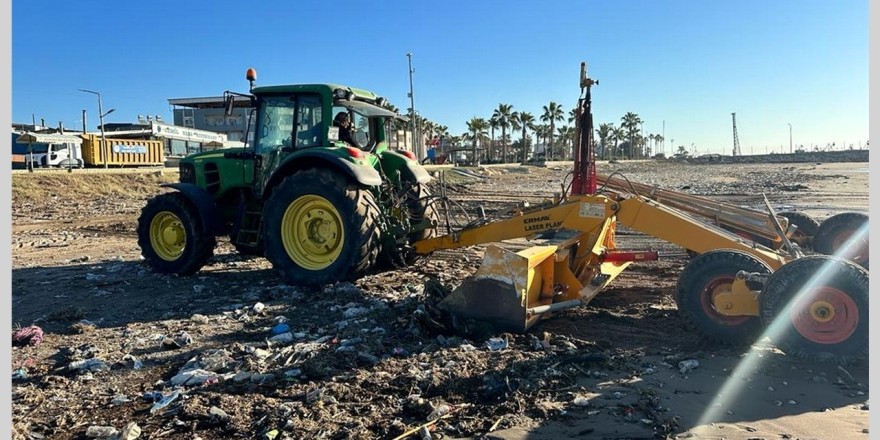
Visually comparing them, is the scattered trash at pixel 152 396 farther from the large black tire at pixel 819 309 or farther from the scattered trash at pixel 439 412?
the large black tire at pixel 819 309

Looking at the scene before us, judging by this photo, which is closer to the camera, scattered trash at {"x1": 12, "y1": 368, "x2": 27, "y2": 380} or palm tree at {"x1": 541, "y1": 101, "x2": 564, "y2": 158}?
scattered trash at {"x1": 12, "y1": 368, "x2": 27, "y2": 380}

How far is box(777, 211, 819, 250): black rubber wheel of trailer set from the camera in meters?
6.47

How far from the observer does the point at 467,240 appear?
6.31 metres

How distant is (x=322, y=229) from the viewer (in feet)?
22.0

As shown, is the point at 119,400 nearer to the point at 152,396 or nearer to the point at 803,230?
the point at 152,396

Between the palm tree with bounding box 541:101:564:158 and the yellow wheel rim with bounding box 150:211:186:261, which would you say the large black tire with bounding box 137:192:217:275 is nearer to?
the yellow wheel rim with bounding box 150:211:186:261

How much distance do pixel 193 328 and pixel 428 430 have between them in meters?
2.96

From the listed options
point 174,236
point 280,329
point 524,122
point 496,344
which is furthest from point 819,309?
point 524,122

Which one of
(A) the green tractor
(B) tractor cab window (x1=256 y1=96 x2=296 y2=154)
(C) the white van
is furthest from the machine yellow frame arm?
(C) the white van

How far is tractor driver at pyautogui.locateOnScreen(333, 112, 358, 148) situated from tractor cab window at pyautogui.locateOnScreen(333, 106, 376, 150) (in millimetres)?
29

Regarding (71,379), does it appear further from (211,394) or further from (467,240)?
(467,240)

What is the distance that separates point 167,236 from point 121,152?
94.7 ft

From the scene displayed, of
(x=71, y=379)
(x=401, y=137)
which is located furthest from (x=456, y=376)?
(x=401, y=137)

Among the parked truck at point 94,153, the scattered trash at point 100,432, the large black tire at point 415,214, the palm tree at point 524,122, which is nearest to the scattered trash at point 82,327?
the scattered trash at point 100,432
